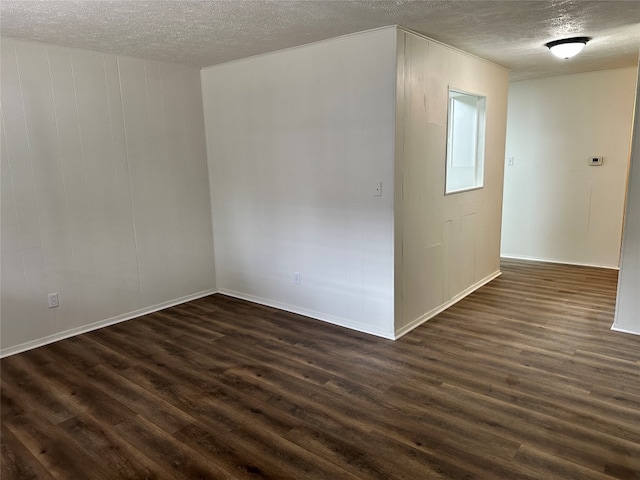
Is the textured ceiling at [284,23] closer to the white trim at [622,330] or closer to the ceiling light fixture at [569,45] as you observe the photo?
the ceiling light fixture at [569,45]

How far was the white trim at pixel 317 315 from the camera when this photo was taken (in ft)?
11.6

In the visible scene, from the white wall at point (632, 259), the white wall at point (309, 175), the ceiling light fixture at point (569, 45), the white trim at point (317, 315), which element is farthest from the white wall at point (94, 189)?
the white wall at point (632, 259)

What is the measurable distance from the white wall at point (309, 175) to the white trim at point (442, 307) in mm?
155

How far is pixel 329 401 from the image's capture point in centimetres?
258

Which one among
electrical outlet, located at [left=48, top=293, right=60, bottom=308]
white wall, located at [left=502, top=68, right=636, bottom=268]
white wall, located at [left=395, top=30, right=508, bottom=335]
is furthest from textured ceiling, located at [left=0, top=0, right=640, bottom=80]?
electrical outlet, located at [left=48, top=293, right=60, bottom=308]

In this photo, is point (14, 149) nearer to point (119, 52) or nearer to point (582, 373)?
point (119, 52)

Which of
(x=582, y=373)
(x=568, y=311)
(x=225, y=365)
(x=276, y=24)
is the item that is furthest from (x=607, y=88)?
(x=225, y=365)

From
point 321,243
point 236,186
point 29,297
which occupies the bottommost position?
point 29,297

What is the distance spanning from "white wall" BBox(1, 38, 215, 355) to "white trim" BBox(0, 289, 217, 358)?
0.01 m

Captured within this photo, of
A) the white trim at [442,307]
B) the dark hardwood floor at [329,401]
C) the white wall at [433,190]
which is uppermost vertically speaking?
the white wall at [433,190]

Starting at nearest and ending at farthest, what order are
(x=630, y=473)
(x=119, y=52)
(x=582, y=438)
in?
(x=630, y=473)
(x=582, y=438)
(x=119, y=52)

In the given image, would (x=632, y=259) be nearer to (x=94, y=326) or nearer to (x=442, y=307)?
(x=442, y=307)

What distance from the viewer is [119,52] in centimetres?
364

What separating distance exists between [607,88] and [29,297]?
638cm
